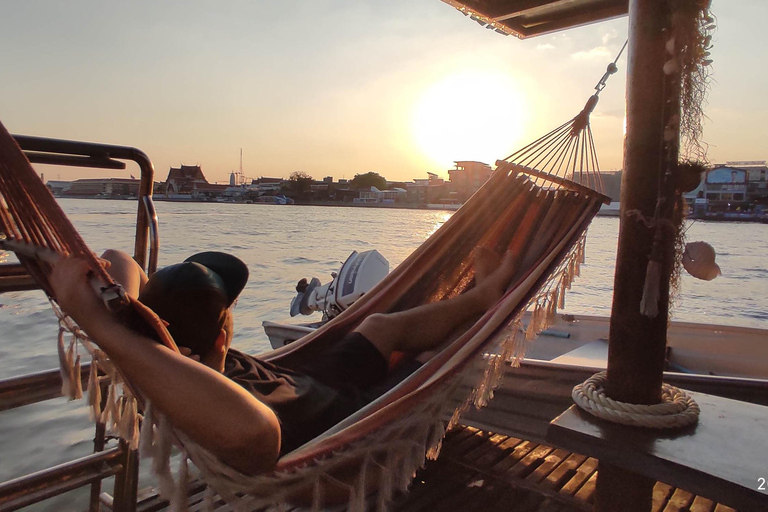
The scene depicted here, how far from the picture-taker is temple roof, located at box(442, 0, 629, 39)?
6.53 feet

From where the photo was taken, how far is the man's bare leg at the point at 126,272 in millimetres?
1229

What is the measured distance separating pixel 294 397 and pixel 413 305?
30.3 inches

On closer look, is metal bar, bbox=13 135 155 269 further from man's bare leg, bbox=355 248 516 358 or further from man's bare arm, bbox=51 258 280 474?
man's bare leg, bbox=355 248 516 358

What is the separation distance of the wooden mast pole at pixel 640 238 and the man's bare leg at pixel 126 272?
3.58 feet

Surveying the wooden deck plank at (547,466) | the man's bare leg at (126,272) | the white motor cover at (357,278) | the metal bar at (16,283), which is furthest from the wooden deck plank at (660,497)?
the white motor cover at (357,278)

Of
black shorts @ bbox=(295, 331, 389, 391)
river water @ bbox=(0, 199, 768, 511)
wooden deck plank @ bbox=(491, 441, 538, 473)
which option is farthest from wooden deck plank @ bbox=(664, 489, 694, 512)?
black shorts @ bbox=(295, 331, 389, 391)

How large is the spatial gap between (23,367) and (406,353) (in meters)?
3.81

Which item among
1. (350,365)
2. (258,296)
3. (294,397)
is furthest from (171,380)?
(258,296)

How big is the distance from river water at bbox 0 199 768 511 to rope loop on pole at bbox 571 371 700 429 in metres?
0.20

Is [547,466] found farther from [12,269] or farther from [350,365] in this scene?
[12,269]

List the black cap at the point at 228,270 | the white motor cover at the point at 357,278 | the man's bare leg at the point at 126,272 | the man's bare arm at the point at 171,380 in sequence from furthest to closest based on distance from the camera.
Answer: the white motor cover at the point at 357,278 < the man's bare leg at the point at 126,272 < the black cap at the point at 228,270 < the man's bare arm at the point at 171,380

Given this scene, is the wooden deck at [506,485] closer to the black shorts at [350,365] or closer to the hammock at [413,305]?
the hammock at [413,305]

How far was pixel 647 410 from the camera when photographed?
98 centimetres

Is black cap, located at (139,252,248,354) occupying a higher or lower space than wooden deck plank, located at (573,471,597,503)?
higher
